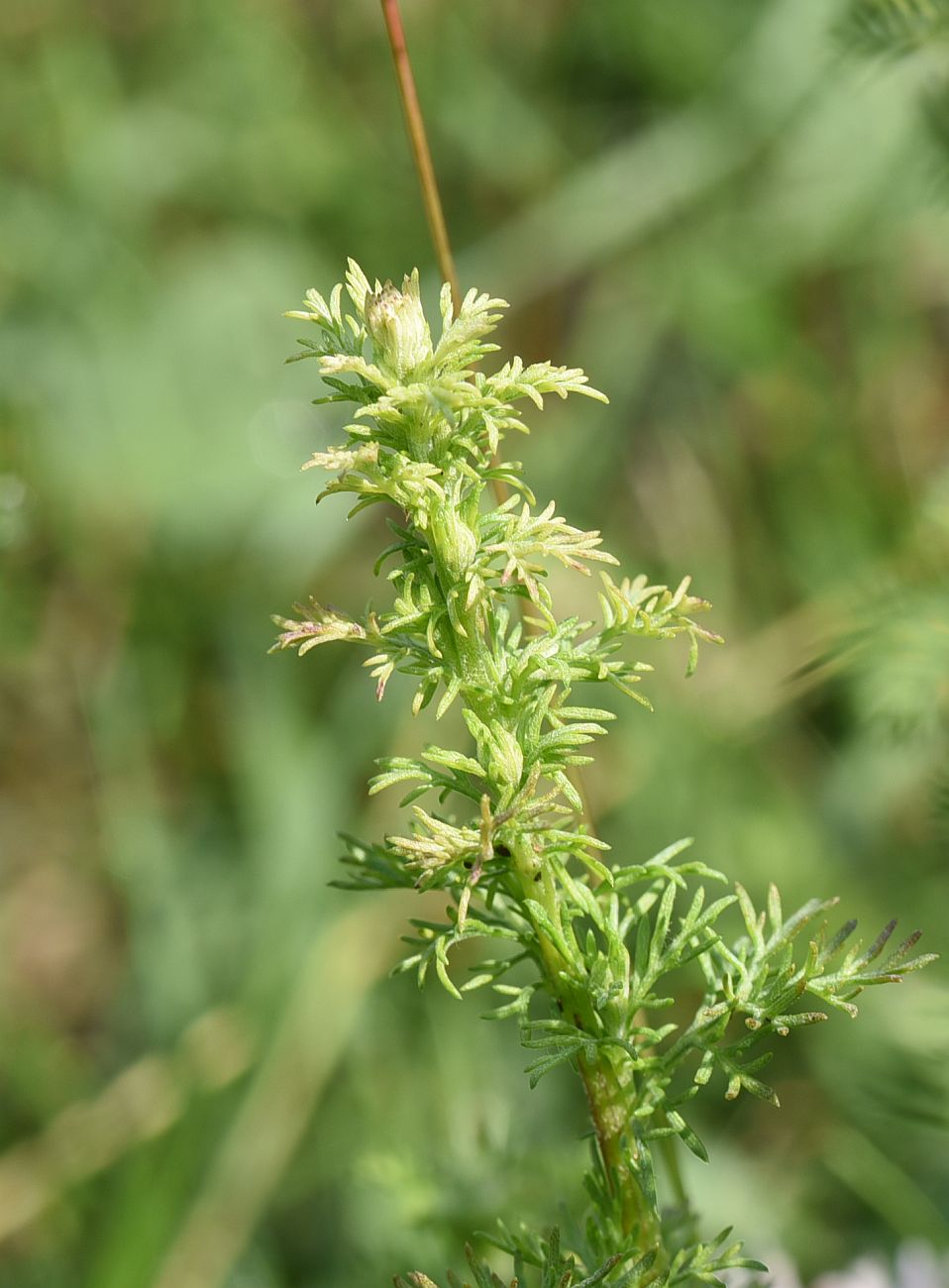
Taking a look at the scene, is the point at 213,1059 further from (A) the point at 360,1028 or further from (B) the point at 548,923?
(B) the point at 548,923

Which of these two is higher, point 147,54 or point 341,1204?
point 147,54

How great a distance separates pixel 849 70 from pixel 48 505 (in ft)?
7.66

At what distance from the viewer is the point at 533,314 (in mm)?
3881

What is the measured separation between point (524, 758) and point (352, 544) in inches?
109

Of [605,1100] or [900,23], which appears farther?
[900,23]

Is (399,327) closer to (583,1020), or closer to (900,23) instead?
(583,1020)

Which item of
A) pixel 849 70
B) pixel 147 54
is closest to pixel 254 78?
pixel 147 54

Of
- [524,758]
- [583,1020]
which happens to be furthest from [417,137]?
[583,1020]

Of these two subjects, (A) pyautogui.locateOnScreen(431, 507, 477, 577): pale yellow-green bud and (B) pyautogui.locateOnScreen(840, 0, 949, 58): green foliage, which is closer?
(A) pyautogui.locateOnScreen(431, 507, 477, 577): pale yellow-green bud

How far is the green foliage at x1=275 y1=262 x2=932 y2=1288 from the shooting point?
877mm

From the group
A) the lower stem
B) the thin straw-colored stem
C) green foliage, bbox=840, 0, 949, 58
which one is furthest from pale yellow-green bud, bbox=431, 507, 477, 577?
green foliage, bbox=840, 0, 949, 58

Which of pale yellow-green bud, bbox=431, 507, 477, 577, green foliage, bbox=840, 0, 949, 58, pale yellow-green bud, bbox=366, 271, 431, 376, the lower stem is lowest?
the lower stem

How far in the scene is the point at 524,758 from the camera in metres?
0.93

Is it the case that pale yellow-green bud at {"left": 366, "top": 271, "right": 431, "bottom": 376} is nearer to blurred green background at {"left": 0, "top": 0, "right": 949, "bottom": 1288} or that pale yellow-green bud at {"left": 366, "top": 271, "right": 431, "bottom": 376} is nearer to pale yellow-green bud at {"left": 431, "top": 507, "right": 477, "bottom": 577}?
pale yellow-green bud at {"left": 431, "top": 507, "right": 477, "bottom": 577}
